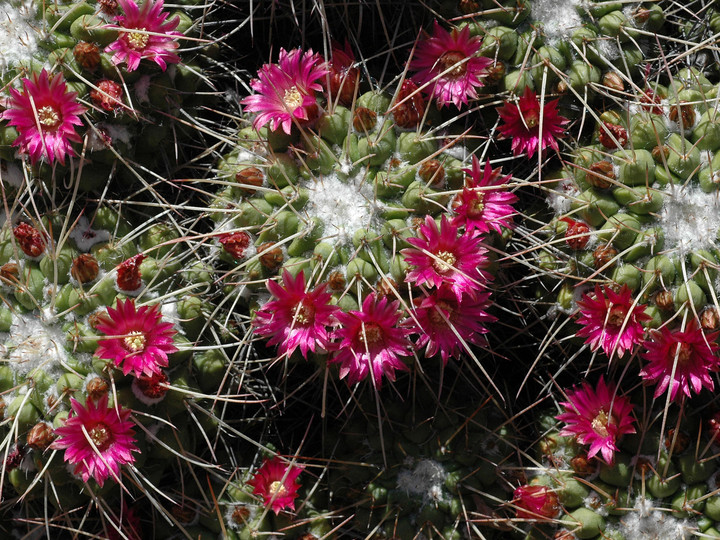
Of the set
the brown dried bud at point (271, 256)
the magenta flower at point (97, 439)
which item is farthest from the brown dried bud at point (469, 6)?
the magenta flower at point (97, 439)

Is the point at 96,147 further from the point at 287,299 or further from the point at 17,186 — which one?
the point at 287,299

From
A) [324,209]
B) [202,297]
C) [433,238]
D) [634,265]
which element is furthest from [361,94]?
[634,265]

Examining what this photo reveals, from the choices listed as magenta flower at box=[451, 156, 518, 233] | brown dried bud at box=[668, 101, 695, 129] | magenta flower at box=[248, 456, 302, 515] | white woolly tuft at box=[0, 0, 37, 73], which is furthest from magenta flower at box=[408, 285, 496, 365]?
white woolly tuft at box=[0, 0, 37, 73]

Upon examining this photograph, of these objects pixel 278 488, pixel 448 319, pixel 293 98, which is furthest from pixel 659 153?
pixel 278 488

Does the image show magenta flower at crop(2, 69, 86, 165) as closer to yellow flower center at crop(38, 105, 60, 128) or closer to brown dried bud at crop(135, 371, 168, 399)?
yellow flower center at crop(38, 105, 60, 128)

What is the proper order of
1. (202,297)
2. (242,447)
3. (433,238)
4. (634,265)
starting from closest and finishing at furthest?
(433,238), (634,265), (202,297), (242,447)

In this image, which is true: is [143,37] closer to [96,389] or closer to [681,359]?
[96,389]
